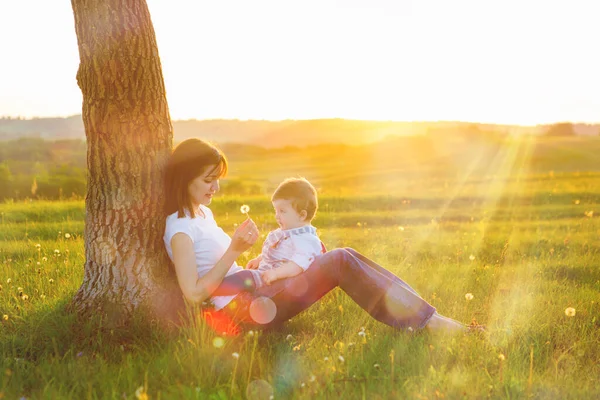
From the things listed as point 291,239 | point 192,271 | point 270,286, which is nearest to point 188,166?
point 192,271

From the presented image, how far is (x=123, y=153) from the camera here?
461 cm

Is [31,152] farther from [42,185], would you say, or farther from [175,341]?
[175,341]

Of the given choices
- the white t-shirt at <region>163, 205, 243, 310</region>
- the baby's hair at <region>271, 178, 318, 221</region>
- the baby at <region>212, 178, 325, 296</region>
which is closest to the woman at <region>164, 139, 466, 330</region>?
the white t-shirt at <region>163, 205, 243, 310</region>

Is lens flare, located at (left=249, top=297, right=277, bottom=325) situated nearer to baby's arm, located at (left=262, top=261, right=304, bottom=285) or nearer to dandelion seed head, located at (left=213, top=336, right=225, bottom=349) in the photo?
baby's arm, located at (left=262, top=261, right=304, bottom=285)

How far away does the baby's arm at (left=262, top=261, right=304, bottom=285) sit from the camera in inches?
182

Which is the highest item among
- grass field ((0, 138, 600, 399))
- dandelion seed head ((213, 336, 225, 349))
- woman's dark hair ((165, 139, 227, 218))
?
woman's dark hair ((165, 139, 227, 218))

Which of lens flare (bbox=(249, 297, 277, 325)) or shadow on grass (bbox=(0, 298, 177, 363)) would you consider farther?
lens flare (bbox=(249, 297, 277, 325))

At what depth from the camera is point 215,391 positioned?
3506 mm

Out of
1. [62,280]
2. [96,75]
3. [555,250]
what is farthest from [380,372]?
[555,250]

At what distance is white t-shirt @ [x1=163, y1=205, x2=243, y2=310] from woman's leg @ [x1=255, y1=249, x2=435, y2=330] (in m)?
0.44

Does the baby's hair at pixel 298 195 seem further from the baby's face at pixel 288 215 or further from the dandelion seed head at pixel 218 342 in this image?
the dandelion seed head at pixel 218 342

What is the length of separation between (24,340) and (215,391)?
185cm

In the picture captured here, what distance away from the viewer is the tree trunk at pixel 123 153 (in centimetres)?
459

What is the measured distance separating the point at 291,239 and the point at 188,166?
1.07m
